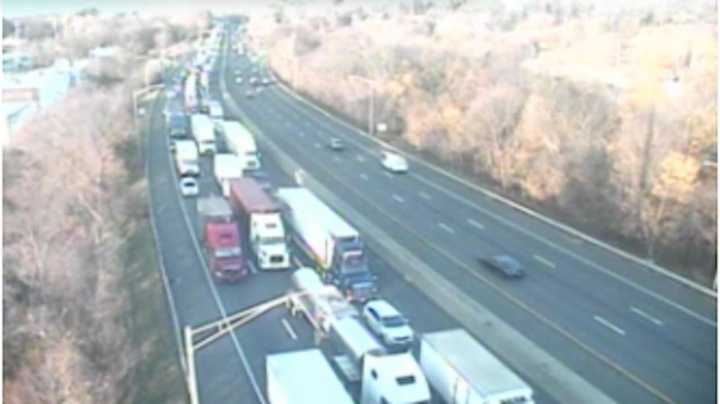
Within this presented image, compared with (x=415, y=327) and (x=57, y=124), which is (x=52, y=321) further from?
(x=57, y=124)

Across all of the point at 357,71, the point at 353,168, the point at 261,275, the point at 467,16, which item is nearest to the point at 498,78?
the point at 353,168

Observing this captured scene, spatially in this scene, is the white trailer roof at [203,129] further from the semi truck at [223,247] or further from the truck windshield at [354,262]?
the truck windshield at [354,262]

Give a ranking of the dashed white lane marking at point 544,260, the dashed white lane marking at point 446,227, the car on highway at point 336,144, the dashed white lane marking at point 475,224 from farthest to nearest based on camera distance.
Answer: the car on highway at point 336,144 < the dashed white lane marking at point 475,224 < the dashed white lane marking at point 446,227 < the dashed white lane marking at point 544,260

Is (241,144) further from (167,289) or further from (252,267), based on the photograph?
(167,289)

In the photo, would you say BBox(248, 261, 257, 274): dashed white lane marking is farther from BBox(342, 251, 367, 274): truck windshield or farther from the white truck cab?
BBox(342, 251, 367, 274): truck windshield

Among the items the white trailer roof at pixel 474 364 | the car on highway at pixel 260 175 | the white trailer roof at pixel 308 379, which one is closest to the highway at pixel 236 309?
the white trailer roof at pixel 308 379

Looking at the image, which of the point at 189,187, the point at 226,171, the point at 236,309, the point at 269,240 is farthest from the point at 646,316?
the point at 189,187

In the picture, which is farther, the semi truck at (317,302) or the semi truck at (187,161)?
the semi truck at (187,161)
